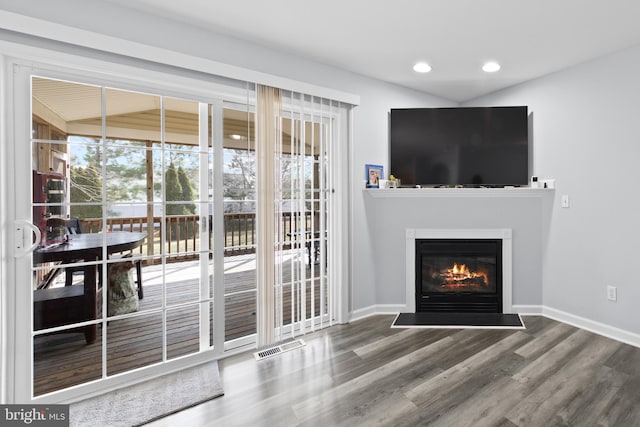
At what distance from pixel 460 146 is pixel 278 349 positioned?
2687 mm

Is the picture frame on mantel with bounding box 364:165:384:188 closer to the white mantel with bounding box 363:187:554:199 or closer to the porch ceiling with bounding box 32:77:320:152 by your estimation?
the white mantel with bounding box 363:187:554:199

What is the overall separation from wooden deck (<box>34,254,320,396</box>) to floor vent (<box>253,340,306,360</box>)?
33 cm

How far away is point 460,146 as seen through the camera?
11.2 ft

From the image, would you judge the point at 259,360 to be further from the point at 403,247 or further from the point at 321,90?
the point at 321,90

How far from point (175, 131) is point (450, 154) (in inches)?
105

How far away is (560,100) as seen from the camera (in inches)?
124

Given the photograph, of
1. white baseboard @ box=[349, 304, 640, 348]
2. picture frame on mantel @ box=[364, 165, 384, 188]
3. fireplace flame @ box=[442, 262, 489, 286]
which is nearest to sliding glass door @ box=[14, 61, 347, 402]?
picture frame on mantel @ box=[364, 165, 384, 188]

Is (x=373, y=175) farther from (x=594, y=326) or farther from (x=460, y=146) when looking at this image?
(x=594, y=326)

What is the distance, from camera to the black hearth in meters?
3.46

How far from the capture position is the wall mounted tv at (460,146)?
3.34 meters

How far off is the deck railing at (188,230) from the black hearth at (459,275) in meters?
1.46

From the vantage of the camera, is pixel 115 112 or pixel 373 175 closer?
pixel 115 112

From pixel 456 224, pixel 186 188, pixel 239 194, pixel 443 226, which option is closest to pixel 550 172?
pixel 456 224

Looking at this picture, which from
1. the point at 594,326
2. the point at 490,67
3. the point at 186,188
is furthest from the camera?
the point at 490,67
